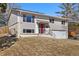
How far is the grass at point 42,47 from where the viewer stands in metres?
5.39

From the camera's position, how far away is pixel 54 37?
548 cm

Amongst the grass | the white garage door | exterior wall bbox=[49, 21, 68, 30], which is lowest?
the grass

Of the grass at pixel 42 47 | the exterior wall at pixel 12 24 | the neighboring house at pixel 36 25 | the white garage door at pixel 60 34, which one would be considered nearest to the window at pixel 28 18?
the neighboring house at pixel 36 25

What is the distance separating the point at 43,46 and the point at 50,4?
0.62 metres

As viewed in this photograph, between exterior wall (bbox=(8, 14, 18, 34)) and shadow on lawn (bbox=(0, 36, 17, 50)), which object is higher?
exterior wall (bbox=(8, 14, 18, 34))

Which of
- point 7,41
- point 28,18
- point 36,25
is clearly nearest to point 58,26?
point 36,25

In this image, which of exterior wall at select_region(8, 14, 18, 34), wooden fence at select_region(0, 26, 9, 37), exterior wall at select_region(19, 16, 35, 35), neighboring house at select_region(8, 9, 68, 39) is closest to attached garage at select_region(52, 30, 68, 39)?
neighboring house at select_region(8, 9, 68, 39)

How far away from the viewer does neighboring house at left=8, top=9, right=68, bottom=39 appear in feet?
17.8

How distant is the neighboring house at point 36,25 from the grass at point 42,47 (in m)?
0.08

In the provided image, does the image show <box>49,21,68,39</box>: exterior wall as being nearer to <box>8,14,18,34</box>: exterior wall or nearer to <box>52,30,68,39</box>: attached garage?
<box>52,30,68,39</box>: attached garage

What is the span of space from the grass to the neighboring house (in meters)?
0.08

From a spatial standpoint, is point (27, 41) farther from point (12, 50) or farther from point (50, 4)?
point (50, 4)

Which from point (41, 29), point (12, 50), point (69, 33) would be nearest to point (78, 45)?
point (69, 33)

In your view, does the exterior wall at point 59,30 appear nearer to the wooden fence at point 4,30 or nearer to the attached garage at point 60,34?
the attached garage at point 60,34
